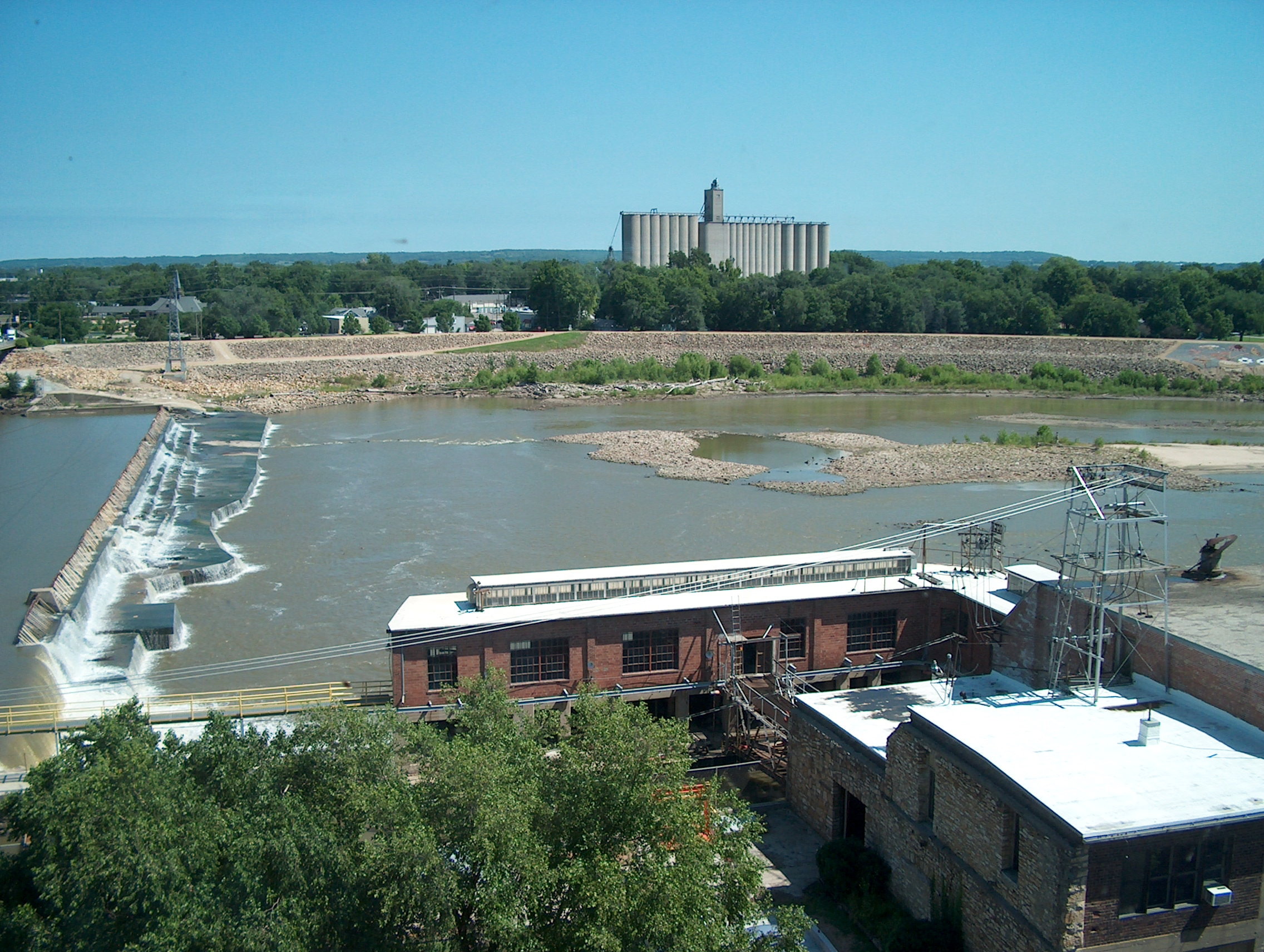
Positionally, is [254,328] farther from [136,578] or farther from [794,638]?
[794,638]

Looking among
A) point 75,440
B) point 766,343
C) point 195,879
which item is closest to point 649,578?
point 195,879

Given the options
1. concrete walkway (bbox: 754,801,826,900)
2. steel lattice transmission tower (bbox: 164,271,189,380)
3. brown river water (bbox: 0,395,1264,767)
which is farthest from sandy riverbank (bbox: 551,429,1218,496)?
steel lattice transmission tower (bbox: 164,271,189,380)

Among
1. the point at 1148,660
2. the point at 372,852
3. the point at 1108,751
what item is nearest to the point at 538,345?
the point at 1148,660

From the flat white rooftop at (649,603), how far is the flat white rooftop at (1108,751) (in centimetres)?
340

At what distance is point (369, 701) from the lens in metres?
17.5

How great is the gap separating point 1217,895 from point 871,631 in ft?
27.9

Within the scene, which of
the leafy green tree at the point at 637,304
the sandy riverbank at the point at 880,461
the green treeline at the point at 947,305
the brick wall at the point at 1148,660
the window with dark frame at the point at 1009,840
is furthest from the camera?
the leafy green tree at the point at 637,304

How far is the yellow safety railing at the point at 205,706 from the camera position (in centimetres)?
1644

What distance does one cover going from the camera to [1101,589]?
1377 centimetres

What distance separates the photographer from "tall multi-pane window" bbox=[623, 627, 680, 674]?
17.5 m

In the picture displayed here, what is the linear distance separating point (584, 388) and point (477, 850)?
63.0 meters

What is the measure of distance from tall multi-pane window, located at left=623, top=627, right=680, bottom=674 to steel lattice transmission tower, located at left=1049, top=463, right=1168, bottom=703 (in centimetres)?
588

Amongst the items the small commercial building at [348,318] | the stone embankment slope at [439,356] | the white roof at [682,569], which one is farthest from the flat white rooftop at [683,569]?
the small commercial building at [348,318]

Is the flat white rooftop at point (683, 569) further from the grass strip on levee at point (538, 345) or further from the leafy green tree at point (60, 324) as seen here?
the leafy green tree at point (60, 324)
